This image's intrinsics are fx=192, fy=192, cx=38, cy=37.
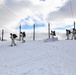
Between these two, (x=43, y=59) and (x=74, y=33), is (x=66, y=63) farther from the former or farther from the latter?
(x=74, y=33)

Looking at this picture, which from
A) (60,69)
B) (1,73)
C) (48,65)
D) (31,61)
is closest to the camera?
(1,73)

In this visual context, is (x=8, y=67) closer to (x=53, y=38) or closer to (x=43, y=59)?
(x=43, y=59)

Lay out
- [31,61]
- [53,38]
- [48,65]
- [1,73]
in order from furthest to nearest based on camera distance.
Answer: [53,38] → [31,61] → [48,65] → [1,73]

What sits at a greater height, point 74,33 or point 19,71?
point 74,33

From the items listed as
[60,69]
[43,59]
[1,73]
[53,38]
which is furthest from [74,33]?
[1,73]

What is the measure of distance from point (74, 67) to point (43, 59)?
327 centimetres

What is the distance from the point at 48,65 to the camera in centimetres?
1511

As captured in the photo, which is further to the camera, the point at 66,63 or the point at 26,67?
the point at 66,63

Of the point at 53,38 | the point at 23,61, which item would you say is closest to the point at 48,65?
the point at 23,61

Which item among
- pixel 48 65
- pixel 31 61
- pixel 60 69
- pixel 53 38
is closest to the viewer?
pixel 60 69

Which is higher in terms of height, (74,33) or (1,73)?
(74,33)

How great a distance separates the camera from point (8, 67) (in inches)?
576

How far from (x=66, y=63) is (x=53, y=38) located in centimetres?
1879

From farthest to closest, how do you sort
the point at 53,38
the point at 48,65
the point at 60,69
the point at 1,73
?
1. the point at 53,38
2. the point at 48,65
3. the point at 60,69
4. the point at 1,73
